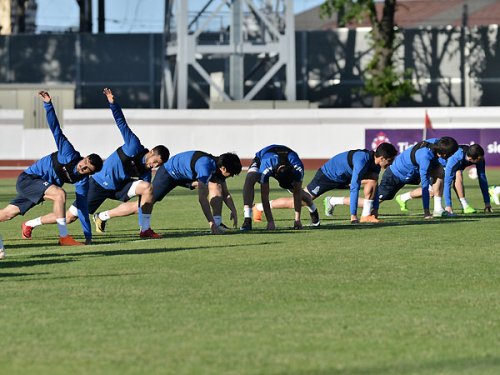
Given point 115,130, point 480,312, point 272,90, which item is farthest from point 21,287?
point 272,90

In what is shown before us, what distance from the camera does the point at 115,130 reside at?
155ft

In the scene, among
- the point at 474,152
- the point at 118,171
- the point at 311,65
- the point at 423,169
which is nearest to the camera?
the point at 118,171

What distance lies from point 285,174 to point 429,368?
11.6m

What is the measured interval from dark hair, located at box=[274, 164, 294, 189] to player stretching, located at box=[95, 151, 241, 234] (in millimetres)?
754

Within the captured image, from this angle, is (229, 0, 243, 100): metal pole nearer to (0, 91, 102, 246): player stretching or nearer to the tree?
the tree

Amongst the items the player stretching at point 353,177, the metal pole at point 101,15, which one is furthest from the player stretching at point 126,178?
the metal pole at point 101,15

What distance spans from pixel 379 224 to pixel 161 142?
2621 cm

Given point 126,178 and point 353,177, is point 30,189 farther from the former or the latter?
point 353,177

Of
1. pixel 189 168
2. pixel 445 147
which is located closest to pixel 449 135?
pixel 445 147

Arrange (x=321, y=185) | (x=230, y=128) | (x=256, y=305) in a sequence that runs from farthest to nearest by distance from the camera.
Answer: (x=230, y=128)
(x=321, y=185)
(x=256, y=305)

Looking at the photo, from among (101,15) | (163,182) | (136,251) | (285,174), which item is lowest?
(136,251)

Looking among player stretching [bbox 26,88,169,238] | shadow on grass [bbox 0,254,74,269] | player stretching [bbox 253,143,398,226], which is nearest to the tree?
player stretching [bbox 253,143,398,226]

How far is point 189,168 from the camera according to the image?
19859 mm

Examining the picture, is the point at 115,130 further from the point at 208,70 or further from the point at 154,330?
the point at 154,330
